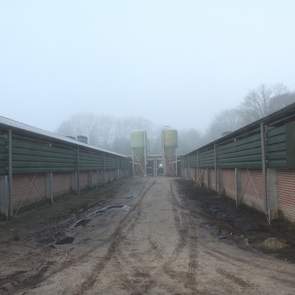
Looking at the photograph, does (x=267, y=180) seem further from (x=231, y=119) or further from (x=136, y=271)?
(x=231, y=119)

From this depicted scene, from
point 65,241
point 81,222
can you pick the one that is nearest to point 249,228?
point 65,241

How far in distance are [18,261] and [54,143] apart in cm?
1423

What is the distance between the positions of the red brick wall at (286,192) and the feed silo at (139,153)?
59.0m

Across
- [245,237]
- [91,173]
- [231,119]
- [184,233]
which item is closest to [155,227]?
[184,233]

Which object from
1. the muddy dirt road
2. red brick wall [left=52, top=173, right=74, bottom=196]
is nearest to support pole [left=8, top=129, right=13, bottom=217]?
the muddy dirt road

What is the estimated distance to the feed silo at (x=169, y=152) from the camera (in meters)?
70.6

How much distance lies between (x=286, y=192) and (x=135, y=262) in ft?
18.0

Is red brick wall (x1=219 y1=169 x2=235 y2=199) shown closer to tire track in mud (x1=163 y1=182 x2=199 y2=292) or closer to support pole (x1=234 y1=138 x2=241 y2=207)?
support pole (x1=234 y1=138 x2=241 y2=207)

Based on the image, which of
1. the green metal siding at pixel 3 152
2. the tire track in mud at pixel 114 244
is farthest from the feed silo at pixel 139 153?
the green metal siding at pixel 3 152

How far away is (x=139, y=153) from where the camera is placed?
73875 millimetres

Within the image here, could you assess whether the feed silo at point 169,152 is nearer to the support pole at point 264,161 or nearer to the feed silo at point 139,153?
the feed silo at point 139,153

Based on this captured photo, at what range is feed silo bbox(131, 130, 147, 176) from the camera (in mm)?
72188

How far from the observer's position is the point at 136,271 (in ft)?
24.4

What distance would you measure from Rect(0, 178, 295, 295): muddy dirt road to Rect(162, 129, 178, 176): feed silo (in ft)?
187
